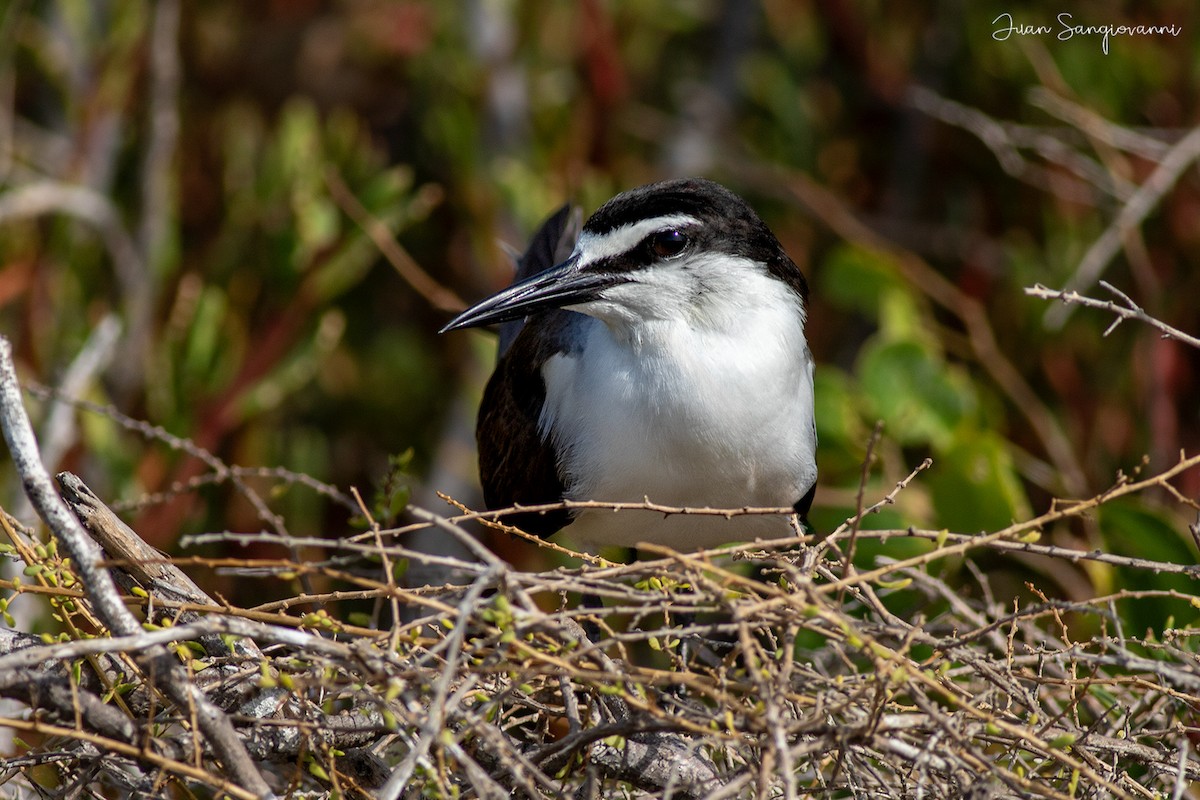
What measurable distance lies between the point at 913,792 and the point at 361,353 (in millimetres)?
4187

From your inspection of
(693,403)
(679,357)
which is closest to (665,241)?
(679,357)

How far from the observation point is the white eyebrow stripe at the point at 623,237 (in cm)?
310

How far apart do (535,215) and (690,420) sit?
198cm

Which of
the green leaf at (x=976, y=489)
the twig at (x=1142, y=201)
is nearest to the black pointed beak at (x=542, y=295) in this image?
the green leaf at (x=976, y=489)

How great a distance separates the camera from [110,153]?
15.8 ft

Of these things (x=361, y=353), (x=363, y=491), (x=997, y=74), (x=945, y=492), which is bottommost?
(x=363, y=491)

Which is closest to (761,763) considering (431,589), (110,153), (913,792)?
(913,792)

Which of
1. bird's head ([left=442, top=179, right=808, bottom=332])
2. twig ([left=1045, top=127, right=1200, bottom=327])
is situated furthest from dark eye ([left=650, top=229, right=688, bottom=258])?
twig ([left=1045, top=127, right=1200, bottom=327])

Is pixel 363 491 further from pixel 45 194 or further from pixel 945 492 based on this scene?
pixel 945 492

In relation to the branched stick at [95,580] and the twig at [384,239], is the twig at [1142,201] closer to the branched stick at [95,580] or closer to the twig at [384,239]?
the twig at [384,239]

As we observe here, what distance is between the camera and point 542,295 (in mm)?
3086

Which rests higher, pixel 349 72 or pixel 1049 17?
pixel 1049 17

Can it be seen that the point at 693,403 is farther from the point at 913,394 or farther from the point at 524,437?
the point at 913,394

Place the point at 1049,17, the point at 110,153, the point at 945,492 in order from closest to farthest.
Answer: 1. the point at 945,492
2. the point at 110,153
3. the point at 1049,17
